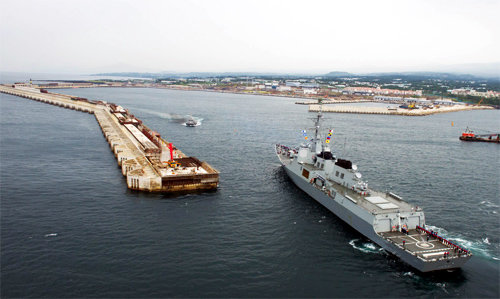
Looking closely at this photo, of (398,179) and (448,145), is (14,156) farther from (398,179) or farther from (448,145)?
(448,145)

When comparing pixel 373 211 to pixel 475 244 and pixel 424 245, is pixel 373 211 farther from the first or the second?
pixel 475 244

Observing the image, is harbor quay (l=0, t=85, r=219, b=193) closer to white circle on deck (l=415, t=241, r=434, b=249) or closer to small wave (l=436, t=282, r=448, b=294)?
white circle on deck (l=415, t=241, r=434, b=249)

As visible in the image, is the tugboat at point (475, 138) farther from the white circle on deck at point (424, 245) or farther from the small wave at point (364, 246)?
the small wave at point (364, 246)

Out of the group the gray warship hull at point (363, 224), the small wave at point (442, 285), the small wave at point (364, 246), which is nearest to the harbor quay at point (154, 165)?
the gray warship hull at point (363, 224)

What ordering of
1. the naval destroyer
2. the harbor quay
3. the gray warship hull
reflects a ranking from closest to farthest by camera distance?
the gray warship hull, the naval destroyer, the harbor quay

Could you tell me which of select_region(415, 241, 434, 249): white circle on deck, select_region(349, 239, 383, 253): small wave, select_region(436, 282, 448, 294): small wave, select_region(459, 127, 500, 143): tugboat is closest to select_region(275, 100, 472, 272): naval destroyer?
select_region(415, 241, 434, 249): white circle on deck

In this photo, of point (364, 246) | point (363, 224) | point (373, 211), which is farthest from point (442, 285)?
point (363, 224)
